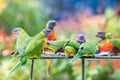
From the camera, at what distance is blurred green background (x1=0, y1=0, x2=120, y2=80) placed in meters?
3.71

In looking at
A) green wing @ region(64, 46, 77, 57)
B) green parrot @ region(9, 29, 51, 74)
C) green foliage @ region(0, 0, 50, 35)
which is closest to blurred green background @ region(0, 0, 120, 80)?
green foliage @ region(0, 0, 50, 35)

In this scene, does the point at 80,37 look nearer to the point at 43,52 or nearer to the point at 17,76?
the point at 43,52

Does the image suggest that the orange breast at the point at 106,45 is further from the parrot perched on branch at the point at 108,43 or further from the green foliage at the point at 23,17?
the green foliage at the point at 23,17

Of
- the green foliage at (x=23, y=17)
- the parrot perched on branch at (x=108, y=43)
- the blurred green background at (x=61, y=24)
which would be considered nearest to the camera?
the parrot perched on branch at (x=108, y=43)

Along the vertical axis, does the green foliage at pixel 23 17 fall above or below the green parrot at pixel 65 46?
above

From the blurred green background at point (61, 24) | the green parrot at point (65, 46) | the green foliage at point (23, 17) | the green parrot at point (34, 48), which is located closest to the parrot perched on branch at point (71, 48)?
the green parrot at point (65, 46)

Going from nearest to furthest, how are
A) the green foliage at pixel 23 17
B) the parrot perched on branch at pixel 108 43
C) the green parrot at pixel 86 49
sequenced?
the green parrot at pixel 86 49 < the parrot perched on branch at pixel 108 43 < the green foliage at pixel 23 17

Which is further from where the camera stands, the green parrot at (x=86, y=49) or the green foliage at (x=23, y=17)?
the green foliage at (x=23, y=17)

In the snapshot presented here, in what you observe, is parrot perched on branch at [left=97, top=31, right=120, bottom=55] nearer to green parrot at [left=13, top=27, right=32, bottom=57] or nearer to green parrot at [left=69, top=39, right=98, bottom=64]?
green parrot at [left=69, top=39, right=98, bottom=64]

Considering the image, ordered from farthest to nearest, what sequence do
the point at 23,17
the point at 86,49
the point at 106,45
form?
the point at 23,17, the point at 106,45, the point at 86,49

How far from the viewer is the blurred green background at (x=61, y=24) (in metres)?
3.71

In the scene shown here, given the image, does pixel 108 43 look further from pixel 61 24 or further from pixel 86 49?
pixel 61 24

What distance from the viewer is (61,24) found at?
6.26 meters

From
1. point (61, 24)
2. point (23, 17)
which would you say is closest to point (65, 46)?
point (23, 17)
